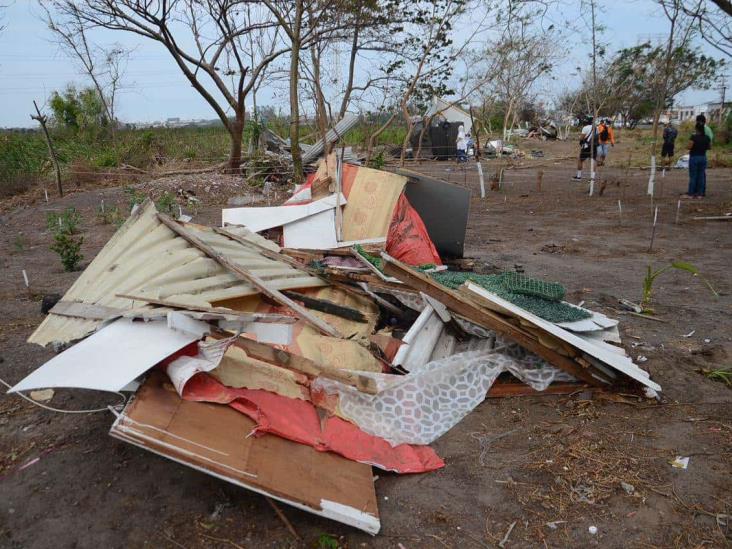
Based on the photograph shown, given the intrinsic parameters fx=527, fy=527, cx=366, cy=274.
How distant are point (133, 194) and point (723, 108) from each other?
28016 millimetres

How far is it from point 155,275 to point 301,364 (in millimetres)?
1199

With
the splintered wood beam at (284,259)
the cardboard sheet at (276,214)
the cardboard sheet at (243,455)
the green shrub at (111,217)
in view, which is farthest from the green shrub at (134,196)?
the cardboard sheet at (243,455)

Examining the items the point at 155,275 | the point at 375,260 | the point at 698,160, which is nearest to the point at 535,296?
the point at 375,260

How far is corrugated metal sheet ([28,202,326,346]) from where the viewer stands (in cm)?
306

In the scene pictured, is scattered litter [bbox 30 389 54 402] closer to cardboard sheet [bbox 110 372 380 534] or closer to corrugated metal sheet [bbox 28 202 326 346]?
corrugated metal sheet [bbox 28 202 326 346]

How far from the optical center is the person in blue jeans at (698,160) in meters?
9.60

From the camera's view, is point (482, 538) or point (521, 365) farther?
point (521, 365)

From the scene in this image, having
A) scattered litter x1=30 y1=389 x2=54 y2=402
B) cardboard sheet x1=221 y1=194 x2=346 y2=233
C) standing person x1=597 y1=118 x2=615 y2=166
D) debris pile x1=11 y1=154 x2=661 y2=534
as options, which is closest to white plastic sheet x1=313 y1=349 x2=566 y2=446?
debris pile x1=11 y1=154 x2=661 y2=534

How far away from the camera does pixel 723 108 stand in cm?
2614

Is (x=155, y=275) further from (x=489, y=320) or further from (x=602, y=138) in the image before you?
(x=602, y=138)

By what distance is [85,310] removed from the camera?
10.0 feet

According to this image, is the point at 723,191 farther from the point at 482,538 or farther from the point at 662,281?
the point at 482,538

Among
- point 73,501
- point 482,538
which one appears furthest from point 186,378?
point 482,538

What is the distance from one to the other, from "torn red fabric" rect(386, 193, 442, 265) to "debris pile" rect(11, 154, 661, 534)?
660mm
